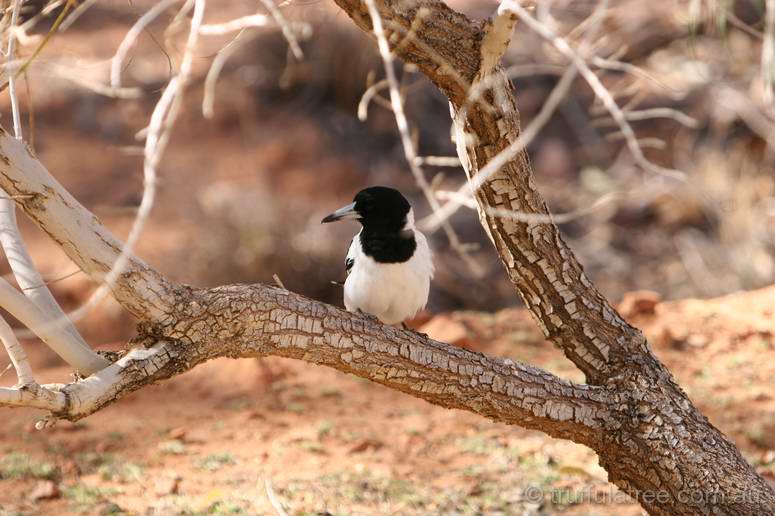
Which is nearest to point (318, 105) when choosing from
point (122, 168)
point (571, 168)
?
point (122, 168)

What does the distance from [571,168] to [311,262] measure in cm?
433

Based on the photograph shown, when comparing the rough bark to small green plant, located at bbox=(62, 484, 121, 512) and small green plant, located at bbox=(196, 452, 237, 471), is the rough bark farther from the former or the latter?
small green plant, located at bbox=(62, 484, 121, 512)

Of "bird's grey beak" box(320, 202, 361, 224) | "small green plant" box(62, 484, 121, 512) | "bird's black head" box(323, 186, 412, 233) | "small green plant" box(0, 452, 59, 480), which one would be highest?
"bird's black head" box(323, 186, 412, 233)

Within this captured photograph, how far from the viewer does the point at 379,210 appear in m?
3.85

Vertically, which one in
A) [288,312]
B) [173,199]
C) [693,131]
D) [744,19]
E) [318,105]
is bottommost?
[288,312]

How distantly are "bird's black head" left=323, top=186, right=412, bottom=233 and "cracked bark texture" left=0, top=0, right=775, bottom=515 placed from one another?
0.80m

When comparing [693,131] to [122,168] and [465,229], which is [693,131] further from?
[122,168]

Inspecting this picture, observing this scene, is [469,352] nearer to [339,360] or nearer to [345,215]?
[339,360]

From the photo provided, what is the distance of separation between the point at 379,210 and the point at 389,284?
0.34 metres

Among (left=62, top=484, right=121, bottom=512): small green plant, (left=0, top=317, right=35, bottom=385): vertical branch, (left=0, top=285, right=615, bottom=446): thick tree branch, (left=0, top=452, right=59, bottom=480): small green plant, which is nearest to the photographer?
(left=0, top=317, right=35, bottom=385): vertical branch

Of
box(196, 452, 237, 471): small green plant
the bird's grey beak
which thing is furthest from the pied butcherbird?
box(196, 452, 237, 471): small green plant

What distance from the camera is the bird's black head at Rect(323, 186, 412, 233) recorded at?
12.5ft

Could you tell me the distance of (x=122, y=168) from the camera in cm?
891

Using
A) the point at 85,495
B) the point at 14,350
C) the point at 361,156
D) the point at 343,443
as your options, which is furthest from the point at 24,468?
the point at 361,156
